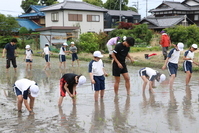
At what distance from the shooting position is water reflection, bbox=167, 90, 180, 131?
5.82 meters

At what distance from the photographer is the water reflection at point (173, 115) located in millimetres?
5820

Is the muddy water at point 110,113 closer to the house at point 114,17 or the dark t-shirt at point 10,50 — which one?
the dark t-shirt at point 10,50

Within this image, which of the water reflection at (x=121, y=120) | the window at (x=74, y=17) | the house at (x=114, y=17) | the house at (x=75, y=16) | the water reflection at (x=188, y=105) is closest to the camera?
the water reflection at (x=121, y=120)

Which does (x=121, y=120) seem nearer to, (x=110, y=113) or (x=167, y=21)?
(x=110, y=113)

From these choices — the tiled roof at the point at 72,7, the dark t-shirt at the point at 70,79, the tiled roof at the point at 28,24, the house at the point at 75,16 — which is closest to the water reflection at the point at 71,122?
the dark t-shirt at the point at 70,79

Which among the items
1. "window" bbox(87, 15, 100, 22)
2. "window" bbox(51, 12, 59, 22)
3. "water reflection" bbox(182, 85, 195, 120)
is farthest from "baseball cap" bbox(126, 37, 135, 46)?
"window" bbox(87, 15, 100, 22)

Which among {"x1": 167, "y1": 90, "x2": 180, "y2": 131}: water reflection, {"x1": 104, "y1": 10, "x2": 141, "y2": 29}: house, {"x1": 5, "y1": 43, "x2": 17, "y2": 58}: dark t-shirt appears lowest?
{"x1": 167, "y1": 90, "x2": 180, "y2": 131}: water reflection

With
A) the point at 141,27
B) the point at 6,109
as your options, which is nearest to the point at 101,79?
the point at 6,109

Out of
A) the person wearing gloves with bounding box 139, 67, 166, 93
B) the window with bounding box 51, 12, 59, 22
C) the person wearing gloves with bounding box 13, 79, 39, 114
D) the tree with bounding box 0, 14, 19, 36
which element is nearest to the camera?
the person wearing gloves with bounding box 13, 79, 39, 114

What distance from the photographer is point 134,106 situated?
763 cm

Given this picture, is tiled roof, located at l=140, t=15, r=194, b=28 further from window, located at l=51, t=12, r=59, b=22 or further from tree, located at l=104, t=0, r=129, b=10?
tree, located at l=104, t=0, r=129, b=10

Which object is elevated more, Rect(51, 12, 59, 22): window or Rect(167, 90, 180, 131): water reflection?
Rect(51, 12, 59, 22): window

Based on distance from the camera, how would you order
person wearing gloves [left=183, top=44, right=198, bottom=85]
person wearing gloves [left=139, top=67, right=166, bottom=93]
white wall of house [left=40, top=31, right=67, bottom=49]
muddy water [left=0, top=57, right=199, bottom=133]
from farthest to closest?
1. white wall of house [left=40, top=31, right=67, bottom=49]
2. person wearing gloves [left=183, top=44, right=198, bottom=85]
3. person wearing gloves [left=139, top=67, right=166, bottom=93]
4. muddy water [left=0, top=57, right=199, bottom=133]

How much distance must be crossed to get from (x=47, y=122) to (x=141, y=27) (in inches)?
891
